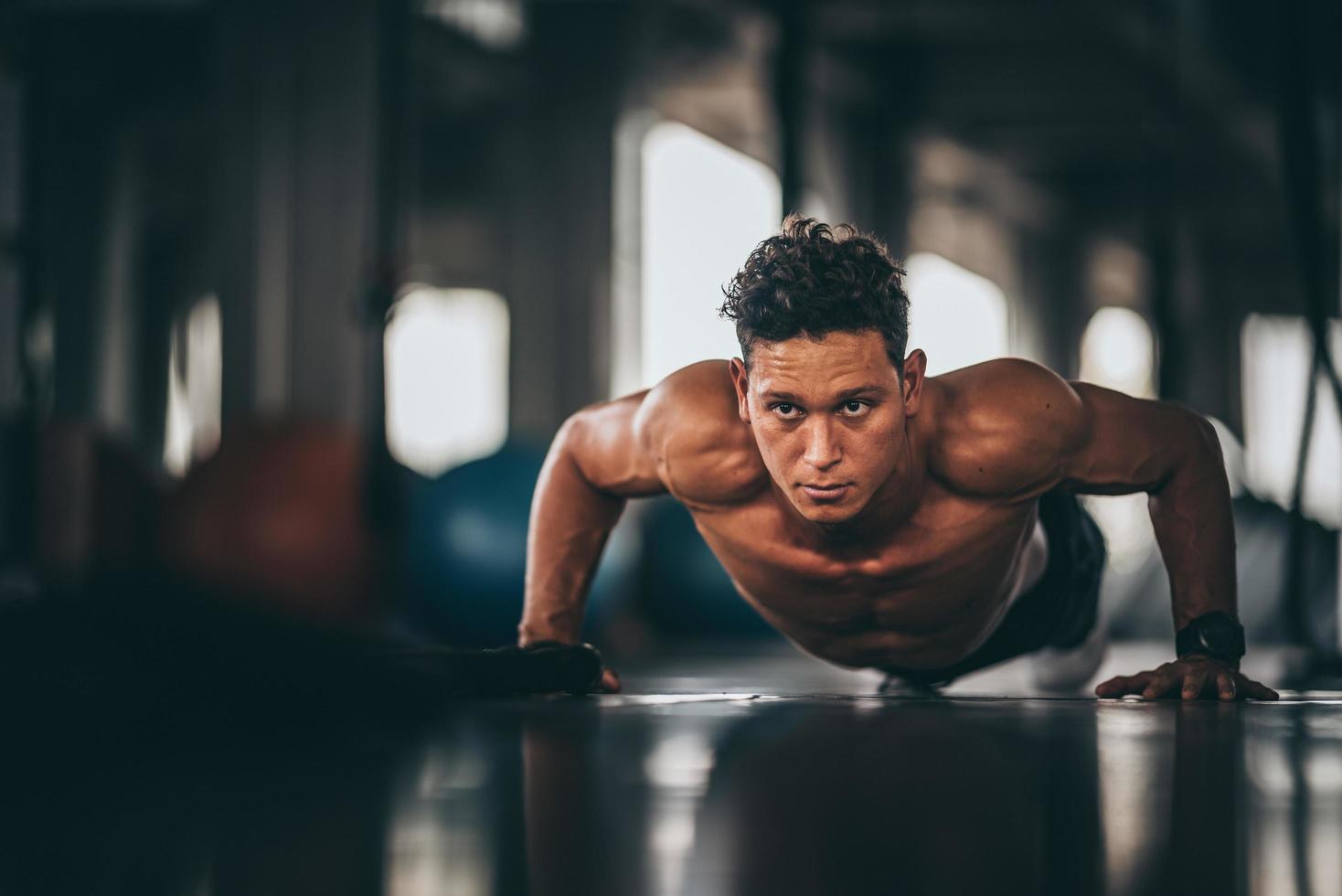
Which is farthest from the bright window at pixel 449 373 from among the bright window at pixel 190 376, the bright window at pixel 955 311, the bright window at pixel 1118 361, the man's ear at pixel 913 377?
the man's ear at pixel 913 377

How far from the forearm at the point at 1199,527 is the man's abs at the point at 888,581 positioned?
22cm

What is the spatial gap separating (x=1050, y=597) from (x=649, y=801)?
1677 mm

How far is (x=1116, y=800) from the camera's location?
1.24 metres

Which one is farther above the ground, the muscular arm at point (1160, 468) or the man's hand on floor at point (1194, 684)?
the muscular arm at point (1160, 468)

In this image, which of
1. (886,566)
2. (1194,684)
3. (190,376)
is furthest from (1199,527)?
(190,376)

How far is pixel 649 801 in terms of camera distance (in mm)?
1243

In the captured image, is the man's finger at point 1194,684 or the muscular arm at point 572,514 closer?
the man's finger at point 1194,684

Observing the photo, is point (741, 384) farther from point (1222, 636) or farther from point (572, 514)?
point (1222, 636)

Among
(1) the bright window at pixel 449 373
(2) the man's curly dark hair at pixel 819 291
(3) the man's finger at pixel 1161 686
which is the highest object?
(1) the bright window at pixel 449 373

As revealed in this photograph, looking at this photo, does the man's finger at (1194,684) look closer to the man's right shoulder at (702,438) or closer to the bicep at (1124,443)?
the bicep at (1124,443)

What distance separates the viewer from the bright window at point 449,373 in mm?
9266

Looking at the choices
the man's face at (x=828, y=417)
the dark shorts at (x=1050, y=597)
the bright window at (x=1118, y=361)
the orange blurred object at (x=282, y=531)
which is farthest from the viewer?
the bright window at (x=1118, y=361)

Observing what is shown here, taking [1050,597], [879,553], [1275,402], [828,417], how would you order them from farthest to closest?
[1275,402] → [1050,597] → [879,553] → [828,417]

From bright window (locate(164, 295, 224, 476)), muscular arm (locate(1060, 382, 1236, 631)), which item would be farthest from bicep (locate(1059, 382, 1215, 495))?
bright window (locate(164, 295, 224, 476))
